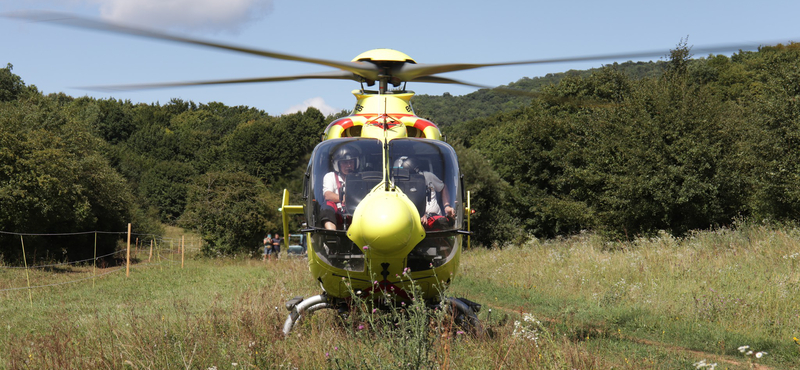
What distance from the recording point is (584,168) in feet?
109

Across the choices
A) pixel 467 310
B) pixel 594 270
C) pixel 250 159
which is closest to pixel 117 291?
pixel 467 310

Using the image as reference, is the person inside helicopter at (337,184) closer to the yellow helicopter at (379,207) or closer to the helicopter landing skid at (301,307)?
the yellow helicopter at (379,207)

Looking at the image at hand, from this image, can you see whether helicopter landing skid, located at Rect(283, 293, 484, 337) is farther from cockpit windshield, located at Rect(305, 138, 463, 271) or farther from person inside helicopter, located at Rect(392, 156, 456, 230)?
person inside helicopter, located at Rect(392, 156, 456, 230)

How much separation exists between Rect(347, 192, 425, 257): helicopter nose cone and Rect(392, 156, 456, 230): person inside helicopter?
1.80 feet

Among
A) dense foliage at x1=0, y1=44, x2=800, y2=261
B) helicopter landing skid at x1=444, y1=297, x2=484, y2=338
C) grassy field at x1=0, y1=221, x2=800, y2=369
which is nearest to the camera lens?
grassy field at x1=0, y1=221, x2=800, y2=369

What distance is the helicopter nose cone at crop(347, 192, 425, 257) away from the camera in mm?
5113

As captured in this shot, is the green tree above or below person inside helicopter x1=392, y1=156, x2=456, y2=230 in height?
below

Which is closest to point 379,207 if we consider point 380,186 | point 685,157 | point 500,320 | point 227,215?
point 380,186

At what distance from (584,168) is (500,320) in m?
26.6

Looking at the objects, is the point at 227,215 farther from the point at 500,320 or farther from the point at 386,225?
the point at 386,225

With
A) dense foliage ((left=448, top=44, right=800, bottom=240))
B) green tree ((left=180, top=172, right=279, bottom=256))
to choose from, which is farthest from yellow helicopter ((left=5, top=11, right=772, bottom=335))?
green tree ((left=180, top=172, right=279, bottom=256))

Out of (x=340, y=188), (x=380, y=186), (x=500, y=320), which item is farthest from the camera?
(x=500, y=320)

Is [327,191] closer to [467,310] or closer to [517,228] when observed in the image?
[467,310]

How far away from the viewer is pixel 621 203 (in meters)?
23.1
